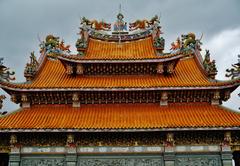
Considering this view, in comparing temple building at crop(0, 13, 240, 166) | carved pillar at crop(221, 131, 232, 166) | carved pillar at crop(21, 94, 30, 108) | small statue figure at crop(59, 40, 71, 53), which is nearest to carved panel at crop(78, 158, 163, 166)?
temple building at crop(0, 13, 240, 166)

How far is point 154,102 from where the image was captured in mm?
20234

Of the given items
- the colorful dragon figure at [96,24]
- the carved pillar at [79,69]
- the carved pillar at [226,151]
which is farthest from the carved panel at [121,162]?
the colorful dragon figure at [96,24]

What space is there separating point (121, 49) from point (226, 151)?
11.2 m

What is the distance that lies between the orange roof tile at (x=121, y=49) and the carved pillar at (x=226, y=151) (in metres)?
8.01

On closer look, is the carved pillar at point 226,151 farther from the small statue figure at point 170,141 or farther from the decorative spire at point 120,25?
the decorative spire at point 120,25

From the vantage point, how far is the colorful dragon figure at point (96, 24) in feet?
Answer: 89.2

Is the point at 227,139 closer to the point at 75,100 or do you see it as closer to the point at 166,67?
the point at 166,67

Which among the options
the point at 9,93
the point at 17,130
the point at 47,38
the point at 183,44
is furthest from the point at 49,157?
the point at 183,44

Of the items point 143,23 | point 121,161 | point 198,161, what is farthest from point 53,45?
point 198,161

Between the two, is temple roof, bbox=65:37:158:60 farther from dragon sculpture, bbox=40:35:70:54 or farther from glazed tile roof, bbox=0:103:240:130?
glazed tile roof, bbox=0:103:240:130

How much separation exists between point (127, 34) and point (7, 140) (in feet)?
42.6

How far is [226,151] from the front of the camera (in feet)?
58.0

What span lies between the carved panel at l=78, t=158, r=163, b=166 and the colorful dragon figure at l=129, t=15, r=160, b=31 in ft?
42.2

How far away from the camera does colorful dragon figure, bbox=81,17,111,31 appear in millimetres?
27203
